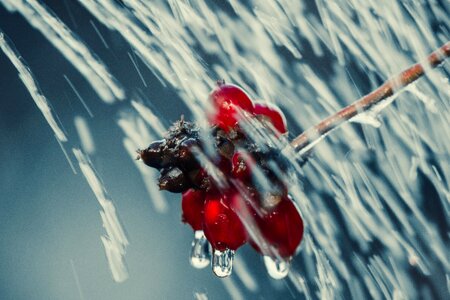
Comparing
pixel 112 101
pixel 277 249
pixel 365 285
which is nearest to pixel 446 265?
pixel 365 285

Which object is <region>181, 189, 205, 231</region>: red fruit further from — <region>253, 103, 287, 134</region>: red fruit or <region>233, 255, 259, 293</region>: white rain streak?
<region>233, 255, 259, 293</region>: white rain streak

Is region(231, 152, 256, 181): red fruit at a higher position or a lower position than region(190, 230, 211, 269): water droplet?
higher

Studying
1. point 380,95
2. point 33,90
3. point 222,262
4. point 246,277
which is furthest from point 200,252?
point 246,277

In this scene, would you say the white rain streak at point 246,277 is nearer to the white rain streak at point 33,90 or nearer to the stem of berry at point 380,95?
the white rain streak at point 33,90

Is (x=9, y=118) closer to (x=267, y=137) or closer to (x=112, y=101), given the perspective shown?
(x=112, y=101)

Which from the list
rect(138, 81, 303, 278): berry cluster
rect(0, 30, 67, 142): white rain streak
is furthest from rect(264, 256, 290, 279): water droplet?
rect(0, 30, 67, 142): white rain streak

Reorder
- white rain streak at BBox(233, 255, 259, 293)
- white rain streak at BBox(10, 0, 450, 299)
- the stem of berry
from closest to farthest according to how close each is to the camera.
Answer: the stem of berry
white rain streak at BBox(10, 0, 450, 299)
white rain streak at BBox(233, 255, 259, 293)
